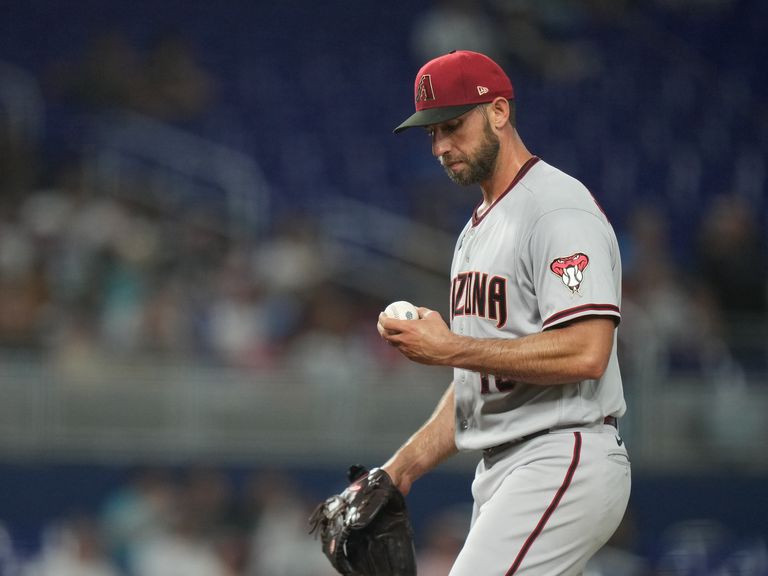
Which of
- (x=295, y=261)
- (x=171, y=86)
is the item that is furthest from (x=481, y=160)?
(x=171, y=86)

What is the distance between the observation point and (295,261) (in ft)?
30.3

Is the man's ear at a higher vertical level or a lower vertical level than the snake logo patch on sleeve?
higher

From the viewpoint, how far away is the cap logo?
3.42 metres

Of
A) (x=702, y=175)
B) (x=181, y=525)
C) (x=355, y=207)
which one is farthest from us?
(x=702, y=175)

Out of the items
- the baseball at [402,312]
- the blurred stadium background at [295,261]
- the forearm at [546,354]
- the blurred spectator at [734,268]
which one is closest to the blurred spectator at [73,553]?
the blurred stadium background at [295,261]

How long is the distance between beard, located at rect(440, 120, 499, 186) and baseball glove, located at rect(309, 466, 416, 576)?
860mm

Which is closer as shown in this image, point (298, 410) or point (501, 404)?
point (501, 404)

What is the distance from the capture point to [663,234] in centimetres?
1038

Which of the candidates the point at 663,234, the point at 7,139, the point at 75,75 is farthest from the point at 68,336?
the point at 663,234

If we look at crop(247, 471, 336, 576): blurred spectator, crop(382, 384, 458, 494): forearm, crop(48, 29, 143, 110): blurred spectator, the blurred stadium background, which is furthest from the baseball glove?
crop(48, 29, 143, 110): blurred spectator

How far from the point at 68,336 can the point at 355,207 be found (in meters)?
3.42

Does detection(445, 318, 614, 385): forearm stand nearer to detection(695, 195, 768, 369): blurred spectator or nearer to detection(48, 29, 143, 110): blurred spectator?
detection(695, 195, 768, 369): blurred spectator

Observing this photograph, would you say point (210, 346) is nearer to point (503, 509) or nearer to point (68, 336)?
point (68, 336)

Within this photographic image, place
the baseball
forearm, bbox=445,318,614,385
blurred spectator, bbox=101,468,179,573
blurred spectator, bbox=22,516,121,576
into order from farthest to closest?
blurred spectator, bbox=101,468,179,573, blurred spectator, bbox=22,516,121,576, the baseball, forearm, bbox=445,318,614,385
